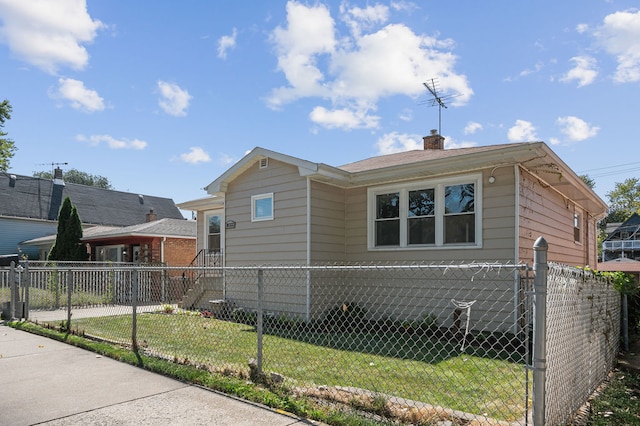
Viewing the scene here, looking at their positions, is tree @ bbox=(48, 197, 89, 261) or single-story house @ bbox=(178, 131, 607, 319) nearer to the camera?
single-story house @ bbox=(178, 131, 607, 319)

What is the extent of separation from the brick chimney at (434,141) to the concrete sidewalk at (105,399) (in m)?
Answer: 10.5

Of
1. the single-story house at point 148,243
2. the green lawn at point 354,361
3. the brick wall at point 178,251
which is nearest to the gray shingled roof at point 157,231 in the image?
the single-story house at point 148,243

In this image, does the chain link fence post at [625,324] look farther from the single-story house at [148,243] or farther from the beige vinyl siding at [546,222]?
the single-story house at [148,243]

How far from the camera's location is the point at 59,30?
11.6 meters

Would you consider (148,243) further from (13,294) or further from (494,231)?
(494,231)

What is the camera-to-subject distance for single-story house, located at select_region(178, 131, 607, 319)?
820 centimetres

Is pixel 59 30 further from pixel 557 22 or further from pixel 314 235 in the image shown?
pixel 557 22

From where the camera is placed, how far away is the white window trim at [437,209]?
8.47m

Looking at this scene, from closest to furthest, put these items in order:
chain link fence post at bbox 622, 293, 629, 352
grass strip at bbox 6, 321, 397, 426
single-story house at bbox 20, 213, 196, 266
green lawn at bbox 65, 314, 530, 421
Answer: grass strip at bbox 6, 321, 397, 426 < green lawn at bbox 65, 314, 530, 421 < chain link fence post at bbox 622, 293, 629, 352 < single-story house at bbox 20, 213, 196, 266

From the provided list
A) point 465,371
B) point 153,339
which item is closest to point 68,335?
point 153,339

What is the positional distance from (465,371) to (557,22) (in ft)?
25.8

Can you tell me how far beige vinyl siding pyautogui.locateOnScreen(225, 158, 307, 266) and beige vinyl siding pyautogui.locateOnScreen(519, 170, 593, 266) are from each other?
4578 millimetres

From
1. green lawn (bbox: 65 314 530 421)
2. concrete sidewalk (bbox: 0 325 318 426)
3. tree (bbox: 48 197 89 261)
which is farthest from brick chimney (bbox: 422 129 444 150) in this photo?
tree (bbox: 48 197 89 261)

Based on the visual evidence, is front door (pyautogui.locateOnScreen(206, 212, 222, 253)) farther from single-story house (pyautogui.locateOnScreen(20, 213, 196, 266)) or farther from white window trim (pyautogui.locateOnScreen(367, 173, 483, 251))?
white window trim (pyautogui.locateOnScreen(367, 173, 483, 251))
